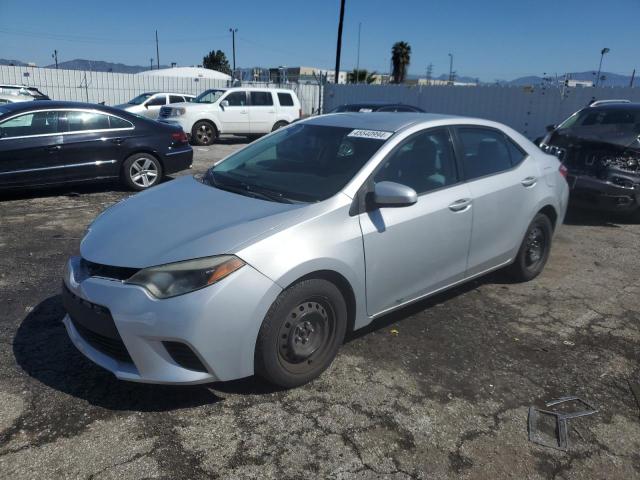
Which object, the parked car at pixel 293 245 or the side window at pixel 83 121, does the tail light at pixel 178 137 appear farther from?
the parked car at pixel 293 245

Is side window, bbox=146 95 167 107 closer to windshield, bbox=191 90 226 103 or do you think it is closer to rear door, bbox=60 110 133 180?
windshield, bbox=191 90 226 103

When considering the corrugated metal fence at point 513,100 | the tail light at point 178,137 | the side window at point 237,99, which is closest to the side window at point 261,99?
the side window at point 237,99

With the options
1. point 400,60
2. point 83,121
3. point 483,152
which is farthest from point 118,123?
point 400,60

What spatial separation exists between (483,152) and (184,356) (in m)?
2.92

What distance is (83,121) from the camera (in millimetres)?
7852

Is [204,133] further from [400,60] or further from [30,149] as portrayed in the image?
[400,60]

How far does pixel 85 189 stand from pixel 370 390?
7119 millimetres

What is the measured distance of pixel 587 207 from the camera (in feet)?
24.6

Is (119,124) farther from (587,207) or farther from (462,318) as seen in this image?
(587,207)

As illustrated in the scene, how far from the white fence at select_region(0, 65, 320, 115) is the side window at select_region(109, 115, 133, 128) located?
63.2 feet

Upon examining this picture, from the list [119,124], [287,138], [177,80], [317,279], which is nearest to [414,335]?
[317,279]

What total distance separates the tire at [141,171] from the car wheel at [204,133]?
25.0 ft

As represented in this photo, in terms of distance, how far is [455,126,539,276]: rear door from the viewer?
4.06 meters

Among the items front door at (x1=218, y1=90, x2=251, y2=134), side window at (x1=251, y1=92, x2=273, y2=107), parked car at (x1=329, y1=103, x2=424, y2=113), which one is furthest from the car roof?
side window at (x1=251, y1=92, x2=273, y2=107)
